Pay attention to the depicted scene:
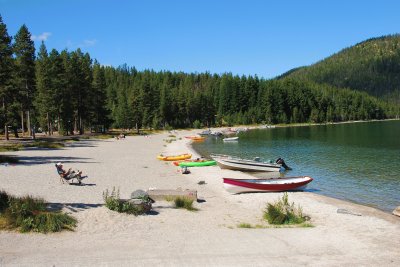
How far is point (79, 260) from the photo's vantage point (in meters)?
11.3

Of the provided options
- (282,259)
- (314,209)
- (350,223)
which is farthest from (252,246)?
(314,209)

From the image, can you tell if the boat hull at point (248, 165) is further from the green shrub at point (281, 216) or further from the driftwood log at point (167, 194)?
the green shrub at point (281, 216)

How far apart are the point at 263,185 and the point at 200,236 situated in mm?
11929

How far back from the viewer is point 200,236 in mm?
14336

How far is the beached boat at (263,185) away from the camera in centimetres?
2478

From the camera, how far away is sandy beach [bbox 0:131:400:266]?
38.5ft

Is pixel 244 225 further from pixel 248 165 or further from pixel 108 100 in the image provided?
pixel 108 100

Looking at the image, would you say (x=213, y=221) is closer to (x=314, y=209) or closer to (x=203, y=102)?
(x=314, y=209)

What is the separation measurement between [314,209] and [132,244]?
11.7m

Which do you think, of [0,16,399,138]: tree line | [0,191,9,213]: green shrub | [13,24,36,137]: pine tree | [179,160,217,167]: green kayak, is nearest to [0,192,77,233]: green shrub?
[0,191,9,213]: green shrub

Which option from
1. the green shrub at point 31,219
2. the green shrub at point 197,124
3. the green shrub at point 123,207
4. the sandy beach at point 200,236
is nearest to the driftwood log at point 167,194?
the sandy beach at point 200,236

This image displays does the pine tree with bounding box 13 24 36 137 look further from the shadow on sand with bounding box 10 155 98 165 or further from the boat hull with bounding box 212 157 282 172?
the boat hull with bounding box 212 157 282 172

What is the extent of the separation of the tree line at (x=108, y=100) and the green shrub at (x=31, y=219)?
32.6 meters

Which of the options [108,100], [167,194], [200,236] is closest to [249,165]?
[167,194]
